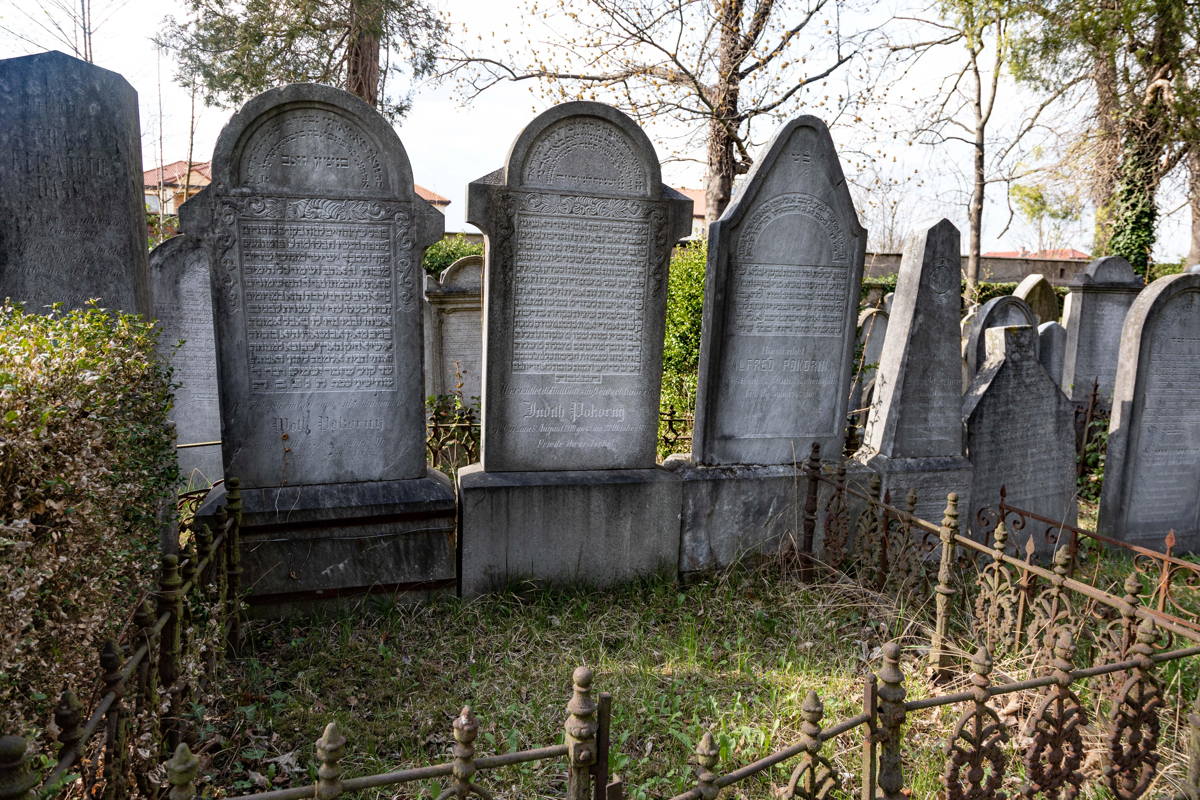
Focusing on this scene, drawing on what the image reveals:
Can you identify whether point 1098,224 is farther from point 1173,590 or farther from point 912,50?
point 1173,590

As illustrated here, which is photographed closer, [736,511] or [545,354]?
[545,354]

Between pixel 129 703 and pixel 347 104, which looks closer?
pixel 129 703

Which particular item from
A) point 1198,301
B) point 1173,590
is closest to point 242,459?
point 1173,590

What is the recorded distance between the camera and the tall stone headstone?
503cm

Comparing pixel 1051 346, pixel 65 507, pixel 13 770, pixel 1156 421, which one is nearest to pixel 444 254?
pixel 1051 346

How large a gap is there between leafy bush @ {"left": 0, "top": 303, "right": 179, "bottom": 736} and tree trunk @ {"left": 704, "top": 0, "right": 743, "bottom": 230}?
1039 centimetres

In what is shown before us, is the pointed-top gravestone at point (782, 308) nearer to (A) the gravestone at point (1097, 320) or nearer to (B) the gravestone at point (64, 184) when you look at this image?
(B) the gravestone at point (64, 184)

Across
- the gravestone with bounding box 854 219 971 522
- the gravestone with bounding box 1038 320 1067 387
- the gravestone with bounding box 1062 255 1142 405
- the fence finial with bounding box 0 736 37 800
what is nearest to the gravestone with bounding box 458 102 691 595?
the gravestone with bounding box 854 219 971 522

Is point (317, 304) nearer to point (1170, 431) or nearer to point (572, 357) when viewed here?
point (572, 357)

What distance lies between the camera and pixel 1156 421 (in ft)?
20.7

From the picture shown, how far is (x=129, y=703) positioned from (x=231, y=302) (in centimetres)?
251

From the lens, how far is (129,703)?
235cm

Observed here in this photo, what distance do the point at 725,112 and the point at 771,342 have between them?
8.48 meters

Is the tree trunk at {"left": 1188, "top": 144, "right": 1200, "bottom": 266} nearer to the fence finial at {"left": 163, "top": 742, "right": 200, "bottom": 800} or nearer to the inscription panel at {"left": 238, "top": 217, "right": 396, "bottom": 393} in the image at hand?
the inscription panel at {"left": 238, "top": 217, "right": 396, "bottom": 393}
